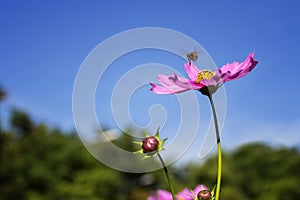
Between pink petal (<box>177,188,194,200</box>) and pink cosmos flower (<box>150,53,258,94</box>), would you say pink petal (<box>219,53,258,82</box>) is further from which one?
pink petal (<box>177,188,194,200</box>)

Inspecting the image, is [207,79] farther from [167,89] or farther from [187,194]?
[187,194]

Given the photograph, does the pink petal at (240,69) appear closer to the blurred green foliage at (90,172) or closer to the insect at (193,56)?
the insect at (193,56)

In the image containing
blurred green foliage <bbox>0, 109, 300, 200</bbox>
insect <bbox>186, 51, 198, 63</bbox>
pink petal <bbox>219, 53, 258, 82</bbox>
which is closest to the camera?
pink petal <bbox>219, 53, 258, 82</bbox>

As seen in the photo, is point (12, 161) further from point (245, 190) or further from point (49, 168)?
point (245, 190)

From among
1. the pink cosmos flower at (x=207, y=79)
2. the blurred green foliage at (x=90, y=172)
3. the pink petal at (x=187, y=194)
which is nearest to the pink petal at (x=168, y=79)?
the pink cosmos flower at (x=207, y=79)

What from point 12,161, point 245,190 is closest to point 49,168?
point 12,161

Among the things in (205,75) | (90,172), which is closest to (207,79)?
(205,75)

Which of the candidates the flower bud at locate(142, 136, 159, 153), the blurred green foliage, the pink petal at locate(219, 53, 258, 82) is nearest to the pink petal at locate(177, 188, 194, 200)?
the flower bud at locate(142, 136, 159, 153)
